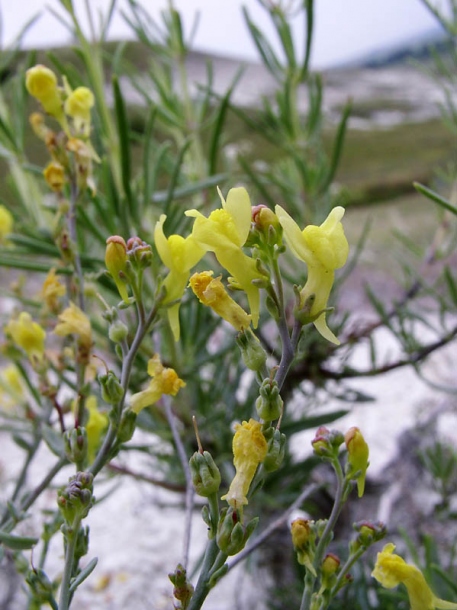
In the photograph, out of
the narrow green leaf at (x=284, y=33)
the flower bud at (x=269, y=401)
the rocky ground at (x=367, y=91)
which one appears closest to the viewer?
the flower bud at (x=269, y=401)

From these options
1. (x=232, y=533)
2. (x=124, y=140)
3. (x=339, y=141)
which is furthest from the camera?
(x=339, y=141)

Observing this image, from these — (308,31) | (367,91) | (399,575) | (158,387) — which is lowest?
(399,575)

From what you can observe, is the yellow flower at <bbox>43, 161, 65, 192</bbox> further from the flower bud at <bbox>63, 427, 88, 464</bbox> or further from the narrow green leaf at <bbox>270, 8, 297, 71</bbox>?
the narrow green leaf at <bbox>270, 8, 297, 71</bbox>

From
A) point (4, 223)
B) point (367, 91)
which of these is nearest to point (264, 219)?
point (4, 223)

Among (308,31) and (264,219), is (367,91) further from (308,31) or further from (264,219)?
(264,219)

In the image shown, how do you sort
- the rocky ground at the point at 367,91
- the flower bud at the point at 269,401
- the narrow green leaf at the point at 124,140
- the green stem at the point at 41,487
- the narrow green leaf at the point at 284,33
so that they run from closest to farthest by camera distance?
the flower bud at the point at 269,401 → the green stem at the point at 41,487 → the narrow green leaf at the point at 124,140 → the narrow green leaf at the point at 284,33 → the rocky ground at the point at 367,91

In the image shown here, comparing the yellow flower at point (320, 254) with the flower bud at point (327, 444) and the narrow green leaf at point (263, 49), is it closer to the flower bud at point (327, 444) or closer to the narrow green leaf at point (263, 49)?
the flower bud at point (327, 444)

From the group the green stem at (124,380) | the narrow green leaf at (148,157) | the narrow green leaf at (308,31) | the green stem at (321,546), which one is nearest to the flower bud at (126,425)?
the green stem at (124,380)
